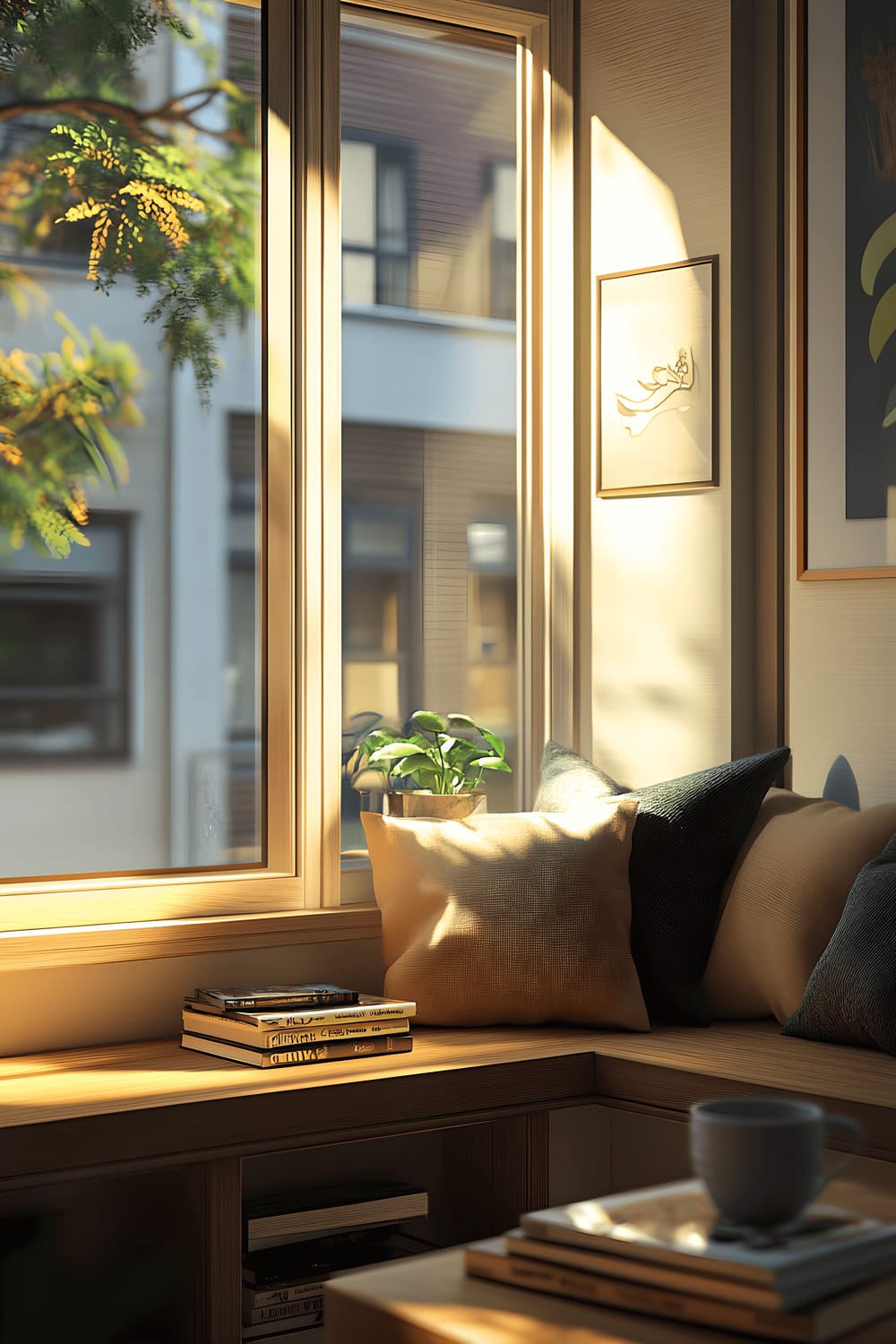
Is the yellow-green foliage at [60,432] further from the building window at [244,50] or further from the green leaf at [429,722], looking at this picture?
the green leaf at [429,722]

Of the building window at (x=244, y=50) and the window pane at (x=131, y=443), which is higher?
the building window at (x=244, y=50)

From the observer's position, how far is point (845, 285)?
2924mm

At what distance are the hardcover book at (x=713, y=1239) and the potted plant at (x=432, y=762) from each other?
1.63 meters

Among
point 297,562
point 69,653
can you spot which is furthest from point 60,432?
point 297,562

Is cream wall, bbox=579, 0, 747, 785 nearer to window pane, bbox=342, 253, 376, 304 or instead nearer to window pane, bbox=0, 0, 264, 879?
window pane, bbox=342, 253, 376, 304

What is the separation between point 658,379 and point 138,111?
3.80 ft

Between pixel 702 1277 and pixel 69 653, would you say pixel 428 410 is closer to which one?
pixel 69 653

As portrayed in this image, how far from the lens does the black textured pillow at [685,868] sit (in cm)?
270

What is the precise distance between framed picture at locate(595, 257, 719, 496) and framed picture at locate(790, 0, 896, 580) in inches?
7.8

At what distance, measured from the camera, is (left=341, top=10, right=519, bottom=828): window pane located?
307 cm

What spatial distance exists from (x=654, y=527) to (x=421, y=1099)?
4.44 ft

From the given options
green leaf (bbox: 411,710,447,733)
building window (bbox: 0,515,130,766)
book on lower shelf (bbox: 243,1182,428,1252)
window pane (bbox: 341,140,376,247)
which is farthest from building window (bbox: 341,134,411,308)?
book on lower shelf (bbox: 243,1182,428,1252)

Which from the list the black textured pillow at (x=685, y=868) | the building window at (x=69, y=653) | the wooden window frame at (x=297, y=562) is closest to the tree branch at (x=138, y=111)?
the wooden window frame at (x=297, y=562)

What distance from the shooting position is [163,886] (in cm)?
277
